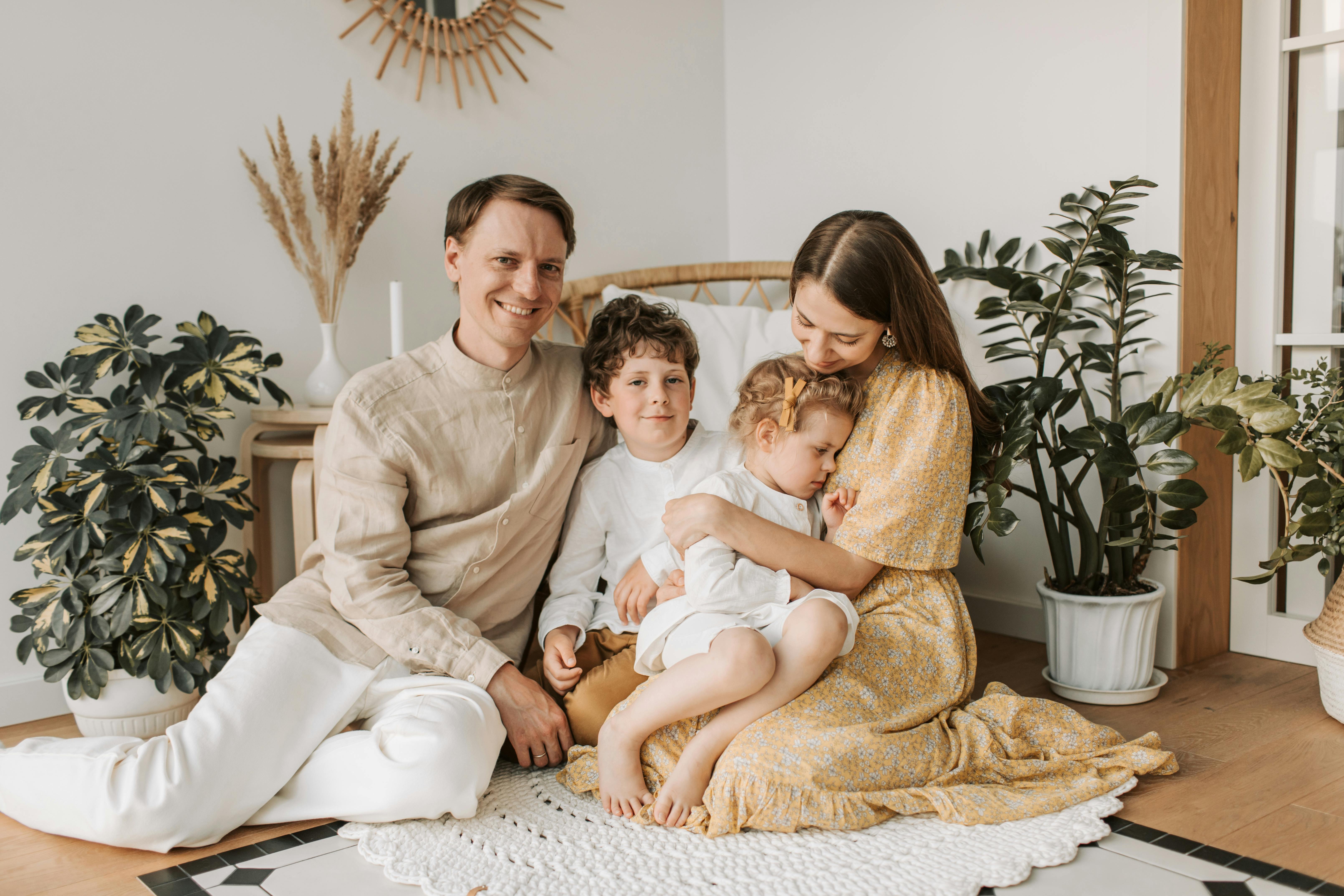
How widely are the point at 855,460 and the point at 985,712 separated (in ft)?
1.53

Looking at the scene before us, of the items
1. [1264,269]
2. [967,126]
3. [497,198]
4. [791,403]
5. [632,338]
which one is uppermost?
[967,126]

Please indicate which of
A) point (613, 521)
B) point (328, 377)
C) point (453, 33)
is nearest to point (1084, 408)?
point (613, 521)

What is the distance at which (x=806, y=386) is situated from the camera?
1.62 m

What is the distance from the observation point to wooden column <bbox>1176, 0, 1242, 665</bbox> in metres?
2.12

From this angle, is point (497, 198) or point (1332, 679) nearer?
point (497, 198)

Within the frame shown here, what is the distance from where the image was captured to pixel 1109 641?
1981 mm

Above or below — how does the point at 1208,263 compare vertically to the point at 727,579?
above

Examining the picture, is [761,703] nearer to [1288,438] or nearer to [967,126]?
[1288,438]

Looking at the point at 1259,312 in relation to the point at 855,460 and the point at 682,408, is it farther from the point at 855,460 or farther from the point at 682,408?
the point at 682,408

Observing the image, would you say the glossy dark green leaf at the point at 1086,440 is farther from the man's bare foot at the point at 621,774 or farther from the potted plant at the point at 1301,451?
the man's bare foot at the point at 621,774

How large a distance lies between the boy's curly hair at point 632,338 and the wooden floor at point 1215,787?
887mm

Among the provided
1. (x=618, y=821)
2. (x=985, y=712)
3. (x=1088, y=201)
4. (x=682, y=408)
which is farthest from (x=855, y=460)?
(x=1088, y=201)

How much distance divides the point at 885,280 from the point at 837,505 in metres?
0.38

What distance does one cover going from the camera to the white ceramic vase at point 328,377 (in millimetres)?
2189
